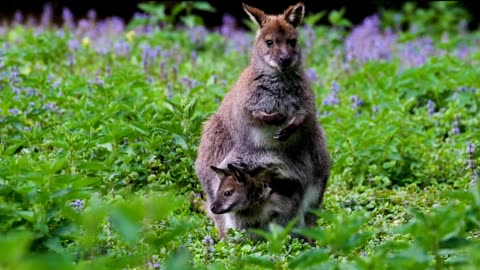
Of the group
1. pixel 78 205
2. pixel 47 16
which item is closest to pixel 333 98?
pixel 78 205

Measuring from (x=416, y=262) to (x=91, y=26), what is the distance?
933cm

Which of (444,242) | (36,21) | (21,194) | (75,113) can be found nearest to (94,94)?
(75,113)

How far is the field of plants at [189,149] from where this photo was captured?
4352 mm

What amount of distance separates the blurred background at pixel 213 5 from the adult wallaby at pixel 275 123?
833 cm

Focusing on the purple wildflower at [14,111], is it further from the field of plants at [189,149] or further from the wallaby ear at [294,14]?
the wallaby ear at [294,14]

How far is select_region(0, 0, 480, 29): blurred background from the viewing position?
15.2 m

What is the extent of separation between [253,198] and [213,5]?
938 cm

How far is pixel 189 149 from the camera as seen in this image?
7238 millimetres

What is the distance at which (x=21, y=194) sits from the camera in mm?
5090

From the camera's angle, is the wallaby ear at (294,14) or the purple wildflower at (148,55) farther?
the purple wildflower at (148,55)

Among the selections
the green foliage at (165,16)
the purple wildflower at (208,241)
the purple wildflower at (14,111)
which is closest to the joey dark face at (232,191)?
the purple wildflower at (208,241)

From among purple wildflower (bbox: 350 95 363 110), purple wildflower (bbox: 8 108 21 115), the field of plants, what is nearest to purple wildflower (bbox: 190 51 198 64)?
the field of plants

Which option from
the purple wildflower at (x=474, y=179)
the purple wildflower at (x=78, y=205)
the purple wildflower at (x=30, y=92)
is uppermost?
the purple wildflower at (x=30, y=92)

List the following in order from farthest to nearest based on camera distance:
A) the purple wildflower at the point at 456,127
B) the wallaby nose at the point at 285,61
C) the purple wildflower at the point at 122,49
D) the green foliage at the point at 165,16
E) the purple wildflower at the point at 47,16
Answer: the purple wildflower at the point at 47,16 < the green foliage at the point at 165,16 < the purple wildflower at the point at 122,49 < the purple wildflower at the point at 456,127 < the wallaby nose at the point at 285,61
